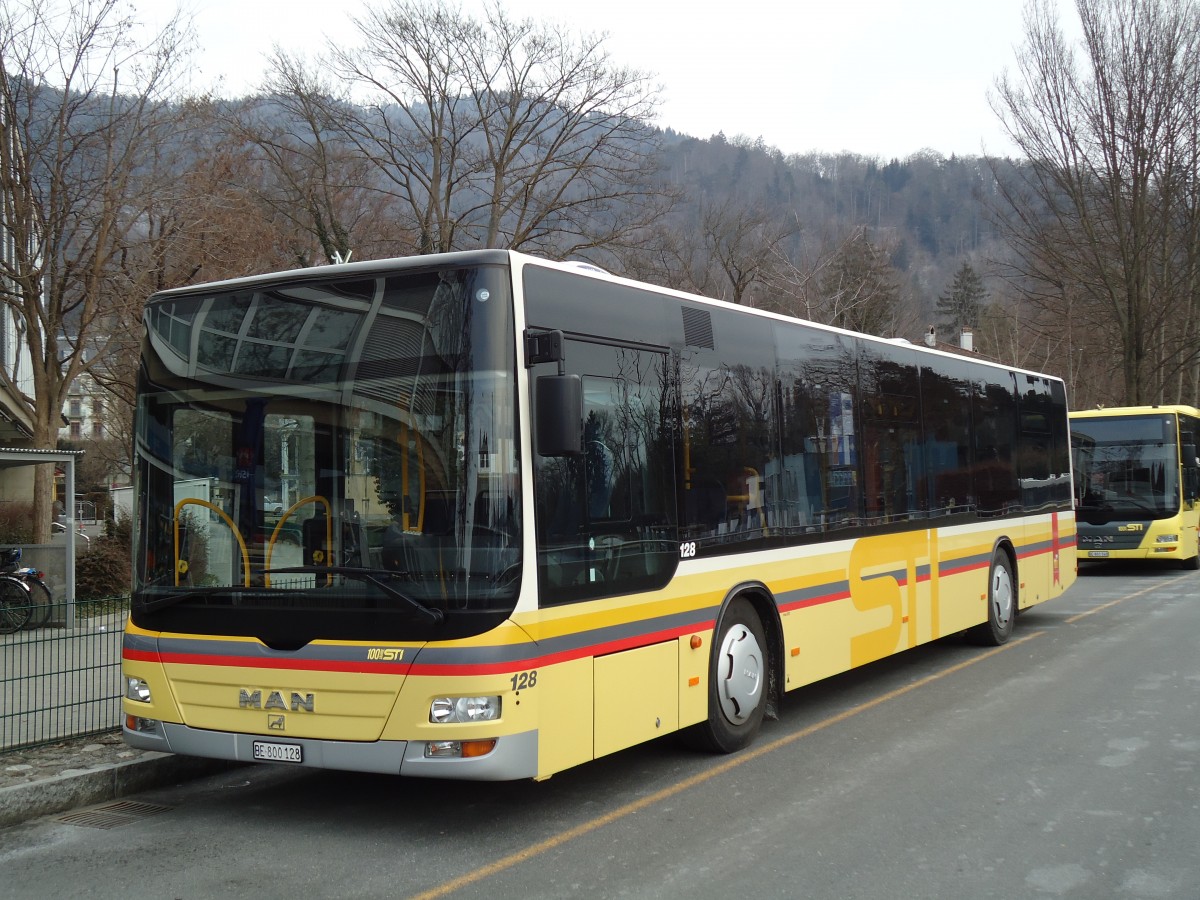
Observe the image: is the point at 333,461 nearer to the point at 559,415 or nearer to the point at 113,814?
the point at 559,415

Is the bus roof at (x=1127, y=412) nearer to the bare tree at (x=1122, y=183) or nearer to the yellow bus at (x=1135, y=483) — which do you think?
the yellow bus at (x=1135, y=483)

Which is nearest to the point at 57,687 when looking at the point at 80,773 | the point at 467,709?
the point at 80,773

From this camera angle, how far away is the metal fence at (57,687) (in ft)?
25.3

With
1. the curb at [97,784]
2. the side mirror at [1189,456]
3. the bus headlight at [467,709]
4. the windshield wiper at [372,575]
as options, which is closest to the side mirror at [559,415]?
the windshield wiper at [372,575]

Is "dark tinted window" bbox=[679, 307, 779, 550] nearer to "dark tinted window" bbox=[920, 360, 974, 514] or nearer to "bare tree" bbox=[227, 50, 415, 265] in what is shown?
"dark tinted window" bbox=[920, 360, 974, 514]

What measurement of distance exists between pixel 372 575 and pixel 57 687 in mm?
3604

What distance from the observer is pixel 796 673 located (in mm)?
8469

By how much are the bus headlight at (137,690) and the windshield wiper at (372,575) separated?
1144mm

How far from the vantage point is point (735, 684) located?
25.3 ft

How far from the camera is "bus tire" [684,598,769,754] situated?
24.6ft

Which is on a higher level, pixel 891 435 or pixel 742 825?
pixel 891 435

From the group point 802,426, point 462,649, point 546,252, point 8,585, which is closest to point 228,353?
point 462,649

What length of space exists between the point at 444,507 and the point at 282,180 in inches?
1050

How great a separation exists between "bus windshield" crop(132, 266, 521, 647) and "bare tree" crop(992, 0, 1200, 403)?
100ft
